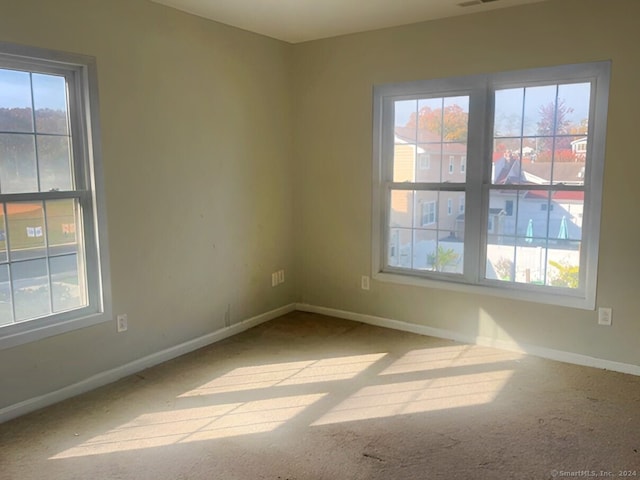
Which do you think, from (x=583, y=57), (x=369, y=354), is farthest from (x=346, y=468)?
(x=583, y=57)

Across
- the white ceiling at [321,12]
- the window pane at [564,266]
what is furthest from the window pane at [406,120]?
the window pane at [564,266]

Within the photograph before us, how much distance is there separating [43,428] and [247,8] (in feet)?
9.57

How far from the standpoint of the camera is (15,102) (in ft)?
9.43

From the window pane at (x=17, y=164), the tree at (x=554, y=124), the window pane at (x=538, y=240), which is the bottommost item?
the window pane at (x=538, y=240)

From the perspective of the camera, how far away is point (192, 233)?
389 centimetres

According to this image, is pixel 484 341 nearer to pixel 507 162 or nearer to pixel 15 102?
pixel 507 162

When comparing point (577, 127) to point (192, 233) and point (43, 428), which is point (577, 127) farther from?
point (43, 428)

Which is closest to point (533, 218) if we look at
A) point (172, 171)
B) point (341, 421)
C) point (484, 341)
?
point (484, 341)

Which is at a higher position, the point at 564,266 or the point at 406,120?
the point at 406,120

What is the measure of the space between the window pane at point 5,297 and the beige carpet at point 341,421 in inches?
22.6

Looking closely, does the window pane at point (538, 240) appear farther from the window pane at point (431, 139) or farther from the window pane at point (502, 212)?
the window pane at point (431, 139)

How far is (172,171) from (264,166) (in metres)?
1.00

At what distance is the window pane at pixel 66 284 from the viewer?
3.14m

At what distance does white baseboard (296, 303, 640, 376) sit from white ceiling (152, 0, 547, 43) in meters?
2.42
